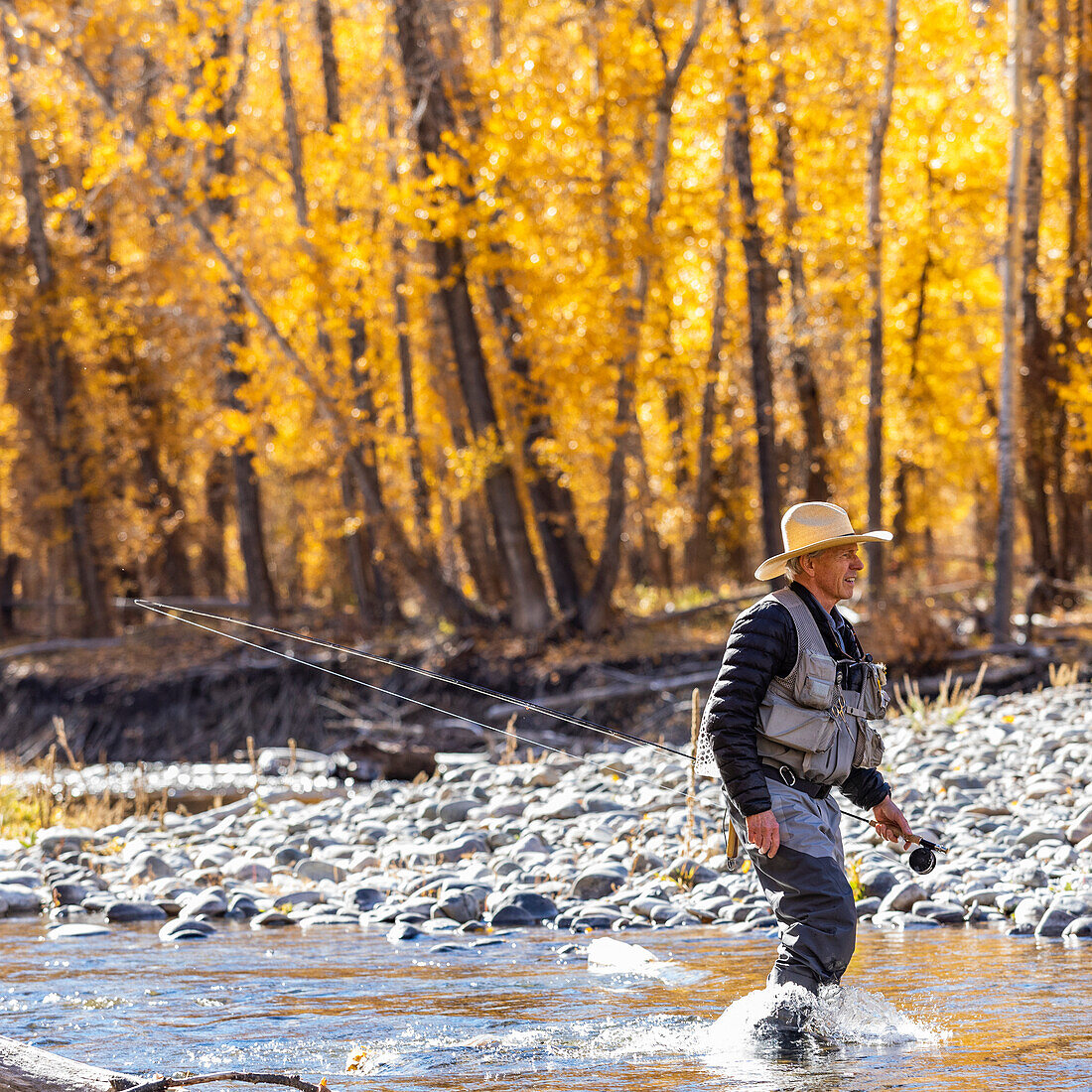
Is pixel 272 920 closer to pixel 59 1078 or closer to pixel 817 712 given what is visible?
pixel 817 712

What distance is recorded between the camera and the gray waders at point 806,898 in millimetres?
4500

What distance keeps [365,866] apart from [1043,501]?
12.1 metres

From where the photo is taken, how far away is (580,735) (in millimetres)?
15852

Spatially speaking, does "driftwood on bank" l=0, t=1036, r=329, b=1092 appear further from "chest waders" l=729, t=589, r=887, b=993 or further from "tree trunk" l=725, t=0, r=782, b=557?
"tree trunk" l=725, t=0, r=782, b=557

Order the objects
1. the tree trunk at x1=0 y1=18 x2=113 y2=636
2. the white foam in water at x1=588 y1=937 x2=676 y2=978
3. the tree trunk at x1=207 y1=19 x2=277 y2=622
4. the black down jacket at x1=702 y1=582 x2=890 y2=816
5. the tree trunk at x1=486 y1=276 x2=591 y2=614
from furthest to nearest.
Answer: the tree trunk at x1=0 y1=18 x2=113 y2=636 < the tree trunk at x1=207 y1=19 x2=277 y2=622 < the tree trunk at x1=486 y1=276 x2=591 y2=614 < the white foam in water at x1=588 y1=937 x2=676 y2=978 < the black down jacket at x1=702 y1=582 x2=890 y2=816

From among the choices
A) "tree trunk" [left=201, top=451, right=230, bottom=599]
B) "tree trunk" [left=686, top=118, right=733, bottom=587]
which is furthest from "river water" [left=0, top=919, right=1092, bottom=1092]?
"tree trunk" [left=201, top=451, right=230, bottom=599]

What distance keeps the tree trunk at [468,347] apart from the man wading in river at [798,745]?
40.3ft

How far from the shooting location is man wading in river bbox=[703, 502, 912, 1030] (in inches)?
177

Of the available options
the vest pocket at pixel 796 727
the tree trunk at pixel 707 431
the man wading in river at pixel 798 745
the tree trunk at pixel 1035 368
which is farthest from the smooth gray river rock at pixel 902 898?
the tree trunk at pixel 707 431

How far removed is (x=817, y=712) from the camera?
459 centimetres

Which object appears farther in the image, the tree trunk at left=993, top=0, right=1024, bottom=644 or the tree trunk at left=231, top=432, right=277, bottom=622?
the tree trunk at left=231, top=432, right=277, bottom=622

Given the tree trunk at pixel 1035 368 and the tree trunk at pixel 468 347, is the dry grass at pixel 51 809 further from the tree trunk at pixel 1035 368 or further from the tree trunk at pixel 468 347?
the tree trunk at pixel 1035 368

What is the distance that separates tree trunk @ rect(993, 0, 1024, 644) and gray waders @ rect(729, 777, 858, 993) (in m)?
12.0

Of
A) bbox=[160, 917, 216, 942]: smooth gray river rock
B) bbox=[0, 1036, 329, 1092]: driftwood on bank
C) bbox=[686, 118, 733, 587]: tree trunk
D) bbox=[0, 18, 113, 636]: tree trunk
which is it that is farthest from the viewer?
bbox=[0, 18, 113, 636]: tree trunk
